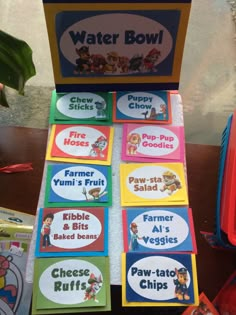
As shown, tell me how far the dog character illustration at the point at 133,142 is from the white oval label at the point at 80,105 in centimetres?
9

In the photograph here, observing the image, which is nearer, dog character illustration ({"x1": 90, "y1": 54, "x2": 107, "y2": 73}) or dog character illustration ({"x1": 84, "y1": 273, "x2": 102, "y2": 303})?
dog character illustration ({"x1": 84, "y1": 273, "x2": 102, "y2": 303})

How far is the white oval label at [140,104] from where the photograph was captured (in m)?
0.86

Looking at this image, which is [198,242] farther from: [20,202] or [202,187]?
[20,202]

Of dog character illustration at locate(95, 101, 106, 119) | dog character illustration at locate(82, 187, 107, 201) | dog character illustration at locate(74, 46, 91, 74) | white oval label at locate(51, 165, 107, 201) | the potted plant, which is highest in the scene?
dog character illustration at locate(74, 46, 91, 74)

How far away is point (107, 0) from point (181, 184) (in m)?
0.35

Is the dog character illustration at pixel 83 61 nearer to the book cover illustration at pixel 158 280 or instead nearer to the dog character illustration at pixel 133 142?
the dog character illustration at pixel 133 142

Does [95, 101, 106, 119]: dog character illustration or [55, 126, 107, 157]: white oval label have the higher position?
[95, 101, 106, 119]: dog character illustration

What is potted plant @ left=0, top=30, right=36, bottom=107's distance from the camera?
30.9 inches

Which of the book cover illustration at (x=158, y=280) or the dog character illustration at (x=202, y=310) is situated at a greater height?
the book cover illustration at (x=158, y=280)

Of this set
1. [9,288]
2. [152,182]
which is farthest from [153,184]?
[9,288]

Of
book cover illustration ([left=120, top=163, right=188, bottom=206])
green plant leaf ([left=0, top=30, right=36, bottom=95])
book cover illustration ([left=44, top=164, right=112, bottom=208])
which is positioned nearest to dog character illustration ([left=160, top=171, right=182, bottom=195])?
book cover illustration ([left=120, top=163, right=188, bottom=206])

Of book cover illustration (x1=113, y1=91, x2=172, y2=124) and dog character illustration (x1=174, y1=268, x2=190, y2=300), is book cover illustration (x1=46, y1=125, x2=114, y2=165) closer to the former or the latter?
book cover illustration (x1=113, y1=91, x2=172, y2=124)

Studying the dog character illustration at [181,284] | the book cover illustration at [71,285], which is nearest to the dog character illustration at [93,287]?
the book cover illustration at [71,285]

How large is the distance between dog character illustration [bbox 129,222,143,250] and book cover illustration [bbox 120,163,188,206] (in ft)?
0.14
